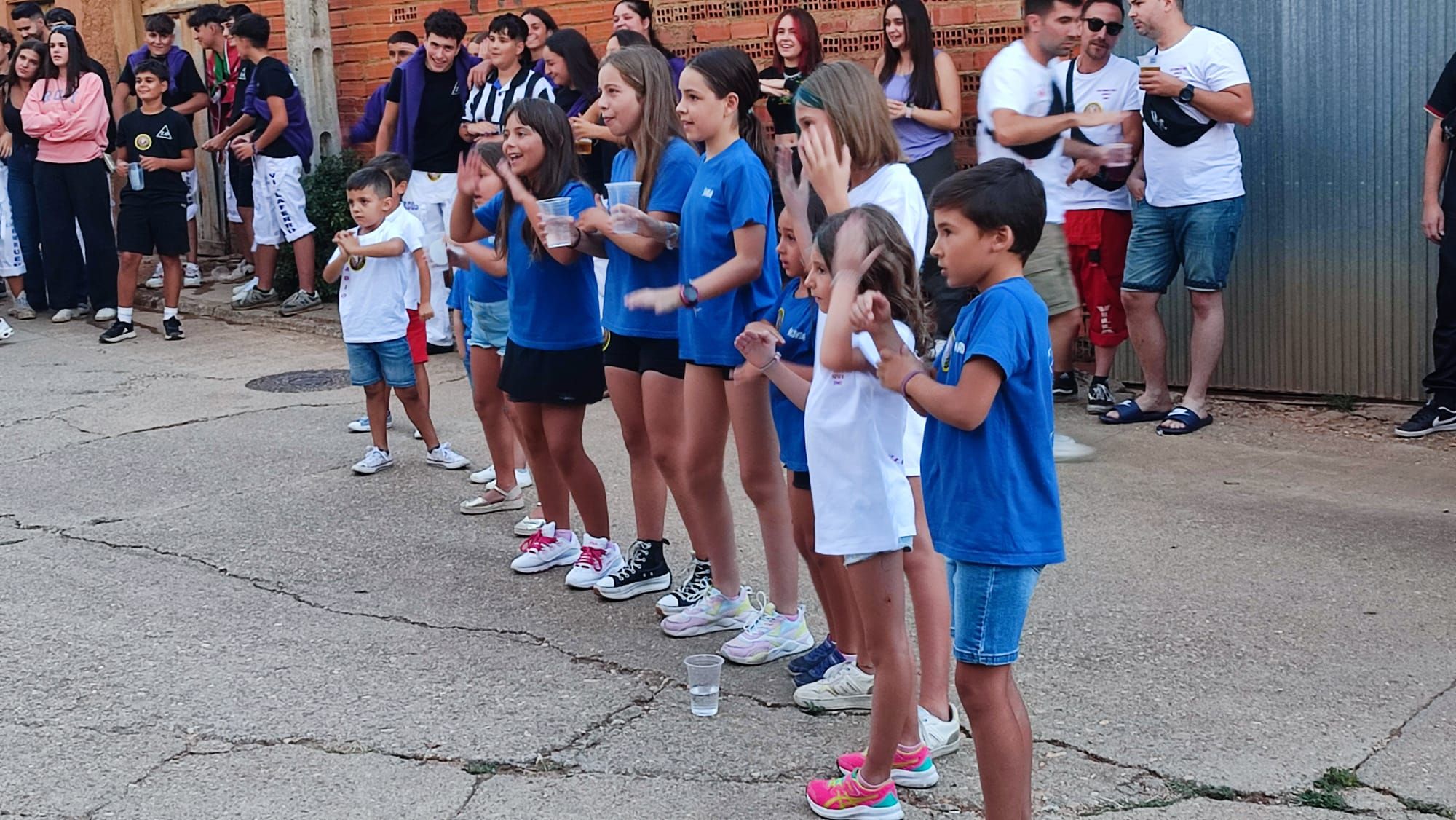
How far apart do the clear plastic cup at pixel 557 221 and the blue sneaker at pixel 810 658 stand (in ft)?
5.09

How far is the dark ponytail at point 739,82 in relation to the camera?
4.61 metres

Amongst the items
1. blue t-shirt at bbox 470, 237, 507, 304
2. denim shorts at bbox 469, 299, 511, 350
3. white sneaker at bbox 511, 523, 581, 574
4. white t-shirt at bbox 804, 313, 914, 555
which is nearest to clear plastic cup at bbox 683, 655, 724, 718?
white t-shirt at bbox 804, 313, 914, 555

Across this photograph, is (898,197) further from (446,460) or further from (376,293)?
(446,460)

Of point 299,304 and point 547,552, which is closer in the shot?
point 547,552

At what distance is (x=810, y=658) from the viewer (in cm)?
451

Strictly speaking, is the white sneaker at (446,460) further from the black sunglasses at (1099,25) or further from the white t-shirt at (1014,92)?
the black sunglasses at (1099,25)

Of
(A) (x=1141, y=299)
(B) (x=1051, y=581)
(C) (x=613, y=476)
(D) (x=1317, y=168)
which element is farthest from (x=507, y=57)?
(B) (x=1051, y=581)

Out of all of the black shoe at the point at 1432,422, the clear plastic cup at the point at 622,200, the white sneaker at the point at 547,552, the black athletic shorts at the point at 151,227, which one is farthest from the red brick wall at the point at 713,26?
the clear plastic cup at the point at 622,200

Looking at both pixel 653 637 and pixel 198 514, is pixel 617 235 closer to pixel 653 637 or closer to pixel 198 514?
pixel 653 637

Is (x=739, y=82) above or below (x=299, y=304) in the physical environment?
above

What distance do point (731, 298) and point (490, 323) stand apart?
66.8 inches

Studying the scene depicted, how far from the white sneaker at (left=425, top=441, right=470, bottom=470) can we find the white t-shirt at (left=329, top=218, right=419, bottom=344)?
580 millimetres

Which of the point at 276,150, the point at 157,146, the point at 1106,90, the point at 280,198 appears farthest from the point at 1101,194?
the point at 157,146

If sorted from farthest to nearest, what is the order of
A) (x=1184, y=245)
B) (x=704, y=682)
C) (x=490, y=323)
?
(x=1184, y=245) < (x=490, y=323) < (x=704, y=682)
